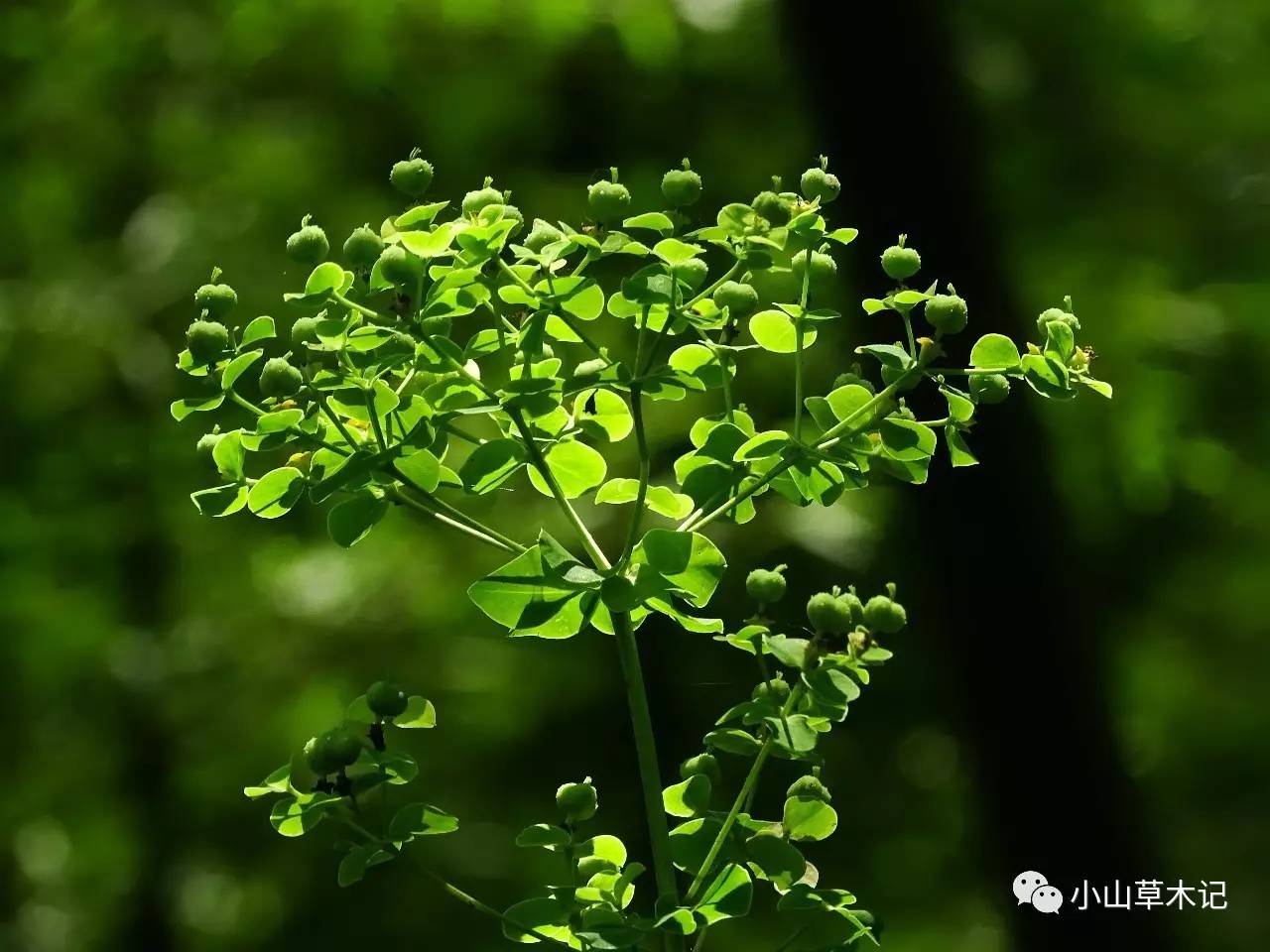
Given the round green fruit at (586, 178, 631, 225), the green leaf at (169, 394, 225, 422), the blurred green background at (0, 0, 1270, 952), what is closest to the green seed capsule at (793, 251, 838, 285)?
the round green fruit at (586, 178, 631, 225)

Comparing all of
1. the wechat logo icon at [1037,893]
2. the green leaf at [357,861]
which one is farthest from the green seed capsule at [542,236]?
the wechat logo icon at [1037,893]

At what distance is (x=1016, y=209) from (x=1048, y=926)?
1287 mm

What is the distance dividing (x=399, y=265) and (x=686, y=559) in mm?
202

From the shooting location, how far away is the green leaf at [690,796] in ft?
2.29

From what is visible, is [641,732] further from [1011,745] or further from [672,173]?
[1011,745]

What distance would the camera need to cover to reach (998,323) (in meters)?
1.34

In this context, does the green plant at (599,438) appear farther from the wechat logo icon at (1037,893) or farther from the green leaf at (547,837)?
the wechat logo icon at (1037,893)

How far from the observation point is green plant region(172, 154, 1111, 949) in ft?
2.09

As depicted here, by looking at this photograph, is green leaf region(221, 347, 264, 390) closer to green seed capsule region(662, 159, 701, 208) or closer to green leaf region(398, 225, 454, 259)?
green leaf region(398, 225, 454, 259)

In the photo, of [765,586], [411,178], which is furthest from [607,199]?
[765,586]

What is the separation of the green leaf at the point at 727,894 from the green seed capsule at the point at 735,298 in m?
0.29

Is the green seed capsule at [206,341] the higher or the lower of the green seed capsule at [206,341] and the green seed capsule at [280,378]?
the higher

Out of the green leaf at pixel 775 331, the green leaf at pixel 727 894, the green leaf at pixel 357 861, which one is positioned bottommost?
the green leaf at pixel 727 894

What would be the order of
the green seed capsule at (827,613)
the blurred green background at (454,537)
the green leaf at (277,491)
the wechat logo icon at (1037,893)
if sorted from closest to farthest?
the green seed capsule at (827,613)
the green leaf at (277,491)
the wechat logo icon at (1037,893)
the blurred green background at (454,537)
